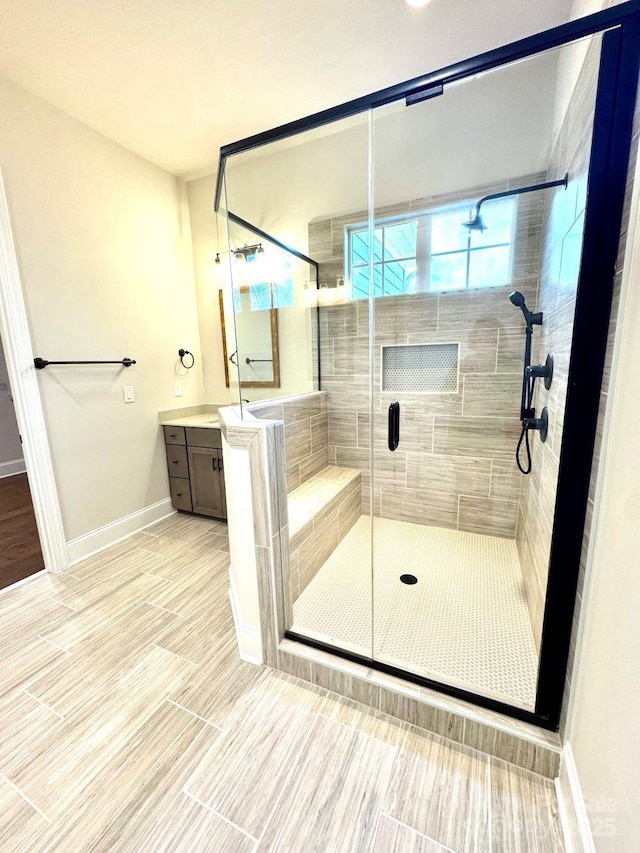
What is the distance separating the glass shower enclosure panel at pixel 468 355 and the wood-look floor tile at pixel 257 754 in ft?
1.30

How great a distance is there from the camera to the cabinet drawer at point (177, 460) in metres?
2.88

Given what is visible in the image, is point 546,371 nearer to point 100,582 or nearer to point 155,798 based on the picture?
point 155,798

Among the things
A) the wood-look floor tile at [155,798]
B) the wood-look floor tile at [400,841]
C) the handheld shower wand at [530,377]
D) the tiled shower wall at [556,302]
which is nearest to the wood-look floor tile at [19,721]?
the wood-look floor tile at [155,798]

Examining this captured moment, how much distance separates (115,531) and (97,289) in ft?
5.84

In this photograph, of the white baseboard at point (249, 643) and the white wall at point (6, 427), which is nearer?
the white baseboard at point (249, 643)

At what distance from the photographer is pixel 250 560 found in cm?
146

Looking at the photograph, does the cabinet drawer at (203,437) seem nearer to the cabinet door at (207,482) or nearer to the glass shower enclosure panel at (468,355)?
the cabinet door at (207,482)

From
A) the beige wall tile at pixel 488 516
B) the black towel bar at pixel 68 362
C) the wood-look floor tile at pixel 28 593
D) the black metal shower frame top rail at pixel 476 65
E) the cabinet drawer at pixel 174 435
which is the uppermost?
the black metal shower frame top rail at pixel 476 65

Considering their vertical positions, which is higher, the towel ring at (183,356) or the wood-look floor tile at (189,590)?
the towel ring at (183,356)

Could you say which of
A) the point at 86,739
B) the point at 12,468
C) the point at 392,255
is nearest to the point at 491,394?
the point at 392,255

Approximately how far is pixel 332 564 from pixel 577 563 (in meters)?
1.34

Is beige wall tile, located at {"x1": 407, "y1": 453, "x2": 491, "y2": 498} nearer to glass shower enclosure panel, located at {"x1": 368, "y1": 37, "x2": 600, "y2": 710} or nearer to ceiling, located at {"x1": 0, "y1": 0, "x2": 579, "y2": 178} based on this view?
glass shower enclosure panel, located at {"x1": 368, "y1": 37, "x2": 600, "y2": 710}

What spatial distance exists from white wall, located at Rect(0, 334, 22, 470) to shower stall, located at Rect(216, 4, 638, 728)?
125 inches

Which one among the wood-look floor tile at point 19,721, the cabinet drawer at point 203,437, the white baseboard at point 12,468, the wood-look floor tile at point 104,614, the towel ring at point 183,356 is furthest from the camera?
the white baseboard at point 12,468
